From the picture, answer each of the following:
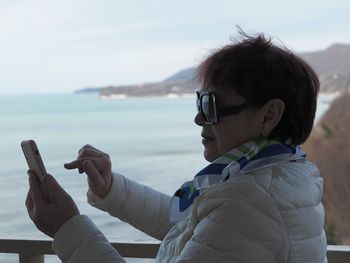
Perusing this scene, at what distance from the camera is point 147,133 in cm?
329

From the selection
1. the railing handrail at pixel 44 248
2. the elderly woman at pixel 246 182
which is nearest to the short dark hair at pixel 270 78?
the elderly woman at pixel 246 182

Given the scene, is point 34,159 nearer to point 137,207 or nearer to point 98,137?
point 137,207

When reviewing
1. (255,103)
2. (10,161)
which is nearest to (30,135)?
(10,161)

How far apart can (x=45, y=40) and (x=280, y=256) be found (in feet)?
7.47

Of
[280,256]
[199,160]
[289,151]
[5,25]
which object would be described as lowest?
[199,160]

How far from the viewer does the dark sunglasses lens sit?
1060mm

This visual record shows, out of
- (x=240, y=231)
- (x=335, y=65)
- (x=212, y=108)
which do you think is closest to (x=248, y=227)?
(x=240, y=231)

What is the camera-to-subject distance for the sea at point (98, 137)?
8.39ft

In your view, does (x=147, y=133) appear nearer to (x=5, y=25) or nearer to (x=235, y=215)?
(x=5, y=25)

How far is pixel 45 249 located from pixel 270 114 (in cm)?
96

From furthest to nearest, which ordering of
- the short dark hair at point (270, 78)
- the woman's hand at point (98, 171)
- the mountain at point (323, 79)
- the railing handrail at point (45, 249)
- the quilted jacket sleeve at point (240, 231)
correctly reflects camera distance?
1. the mountain at point (323, 79)
2. the railing handrail at point (45, 249)
3. the woman's hand at point (98, 171)
4. the short dark hair at point (270, 78)
5. the quilted jacket sleeve at point (240, 231)

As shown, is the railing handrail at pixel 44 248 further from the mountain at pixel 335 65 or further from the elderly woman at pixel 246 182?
the mountain at pixel 335 65

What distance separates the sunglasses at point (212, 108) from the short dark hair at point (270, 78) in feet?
0.06

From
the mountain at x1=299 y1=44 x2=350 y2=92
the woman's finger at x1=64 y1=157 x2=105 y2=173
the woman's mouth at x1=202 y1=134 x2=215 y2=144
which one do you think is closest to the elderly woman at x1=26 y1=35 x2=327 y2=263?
the woman's mouth at x1=202 y1=134 x2=215 y2=144
